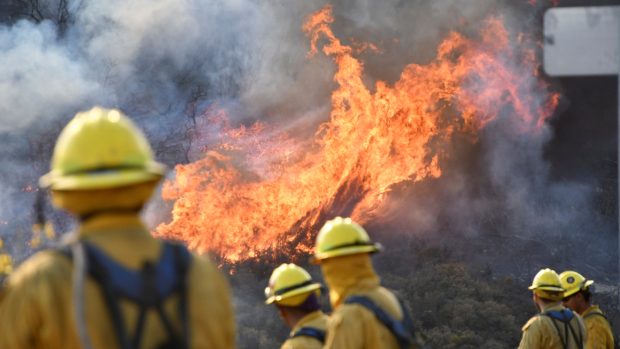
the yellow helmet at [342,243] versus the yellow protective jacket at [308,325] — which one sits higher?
the yellow helmet at [342,243]

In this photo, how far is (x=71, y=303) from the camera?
3.21 meters

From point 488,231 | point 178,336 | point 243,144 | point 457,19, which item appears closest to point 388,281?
point 488,231

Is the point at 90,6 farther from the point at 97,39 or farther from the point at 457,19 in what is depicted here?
the point at 457,19

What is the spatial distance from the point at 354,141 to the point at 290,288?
46.0 feet

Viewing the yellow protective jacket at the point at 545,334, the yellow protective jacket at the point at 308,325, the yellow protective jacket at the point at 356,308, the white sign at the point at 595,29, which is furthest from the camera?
the white sign at the point at 595,29

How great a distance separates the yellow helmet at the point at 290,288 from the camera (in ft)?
22.2

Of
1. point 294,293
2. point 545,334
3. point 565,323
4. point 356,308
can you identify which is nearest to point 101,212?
point 356,308

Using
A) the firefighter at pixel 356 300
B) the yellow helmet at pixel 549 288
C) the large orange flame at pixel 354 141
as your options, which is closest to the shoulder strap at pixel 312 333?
the firefighter at pixel 356 300

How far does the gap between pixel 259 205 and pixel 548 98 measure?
5.75m

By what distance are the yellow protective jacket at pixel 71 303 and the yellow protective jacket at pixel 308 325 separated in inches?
120

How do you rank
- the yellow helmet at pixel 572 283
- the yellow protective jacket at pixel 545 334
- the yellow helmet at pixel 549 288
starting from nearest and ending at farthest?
the yellow protective jacket at pixel 545 334
the yellow helmet at pixel 549 288
the yellow helmet at pixel 572 283

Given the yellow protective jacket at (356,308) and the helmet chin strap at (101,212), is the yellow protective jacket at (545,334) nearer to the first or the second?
the yellow protective jacket at (356,308)

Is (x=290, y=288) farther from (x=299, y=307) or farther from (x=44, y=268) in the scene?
(x=44, y=268)

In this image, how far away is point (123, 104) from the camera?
67.2 ft
